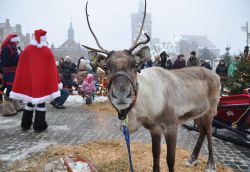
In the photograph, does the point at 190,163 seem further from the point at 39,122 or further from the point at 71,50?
the point at 71,50

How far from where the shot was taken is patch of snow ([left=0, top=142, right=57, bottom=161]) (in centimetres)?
514

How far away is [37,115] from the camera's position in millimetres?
A: 6809

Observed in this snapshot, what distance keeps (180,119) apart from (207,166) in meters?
1.18

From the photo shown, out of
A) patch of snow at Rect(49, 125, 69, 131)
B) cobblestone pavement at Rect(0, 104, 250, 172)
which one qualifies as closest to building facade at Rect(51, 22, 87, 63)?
cobblestone pavement at Rect(0, 104, 250, 172)

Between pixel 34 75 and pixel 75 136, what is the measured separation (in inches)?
70.5

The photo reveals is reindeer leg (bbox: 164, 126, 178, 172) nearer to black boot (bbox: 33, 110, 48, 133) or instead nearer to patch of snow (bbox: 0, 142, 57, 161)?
patch of snow (bbox: 0, 142, 57, 161)

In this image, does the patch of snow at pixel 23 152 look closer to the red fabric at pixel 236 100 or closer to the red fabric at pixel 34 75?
the red fabric at pixel 34 75

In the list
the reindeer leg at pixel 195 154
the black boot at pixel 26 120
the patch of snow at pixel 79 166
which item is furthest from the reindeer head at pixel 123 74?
the black boot at pixel 26 120

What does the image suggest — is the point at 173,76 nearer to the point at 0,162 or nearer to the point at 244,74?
the point at 0,162

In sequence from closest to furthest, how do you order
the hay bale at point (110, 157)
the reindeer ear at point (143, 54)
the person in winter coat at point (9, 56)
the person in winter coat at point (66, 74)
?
the reindeer ear at point (143, 54) → the hay bale at point (110, 157) → the person in winter coat at point (9, 56) → the person in winter coat at point (66, 74)

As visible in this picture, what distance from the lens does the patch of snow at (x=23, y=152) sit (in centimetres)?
514

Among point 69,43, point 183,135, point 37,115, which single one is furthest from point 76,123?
point 69,43

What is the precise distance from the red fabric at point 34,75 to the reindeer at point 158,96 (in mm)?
3293


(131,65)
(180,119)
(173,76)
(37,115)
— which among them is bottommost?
(37,115)
